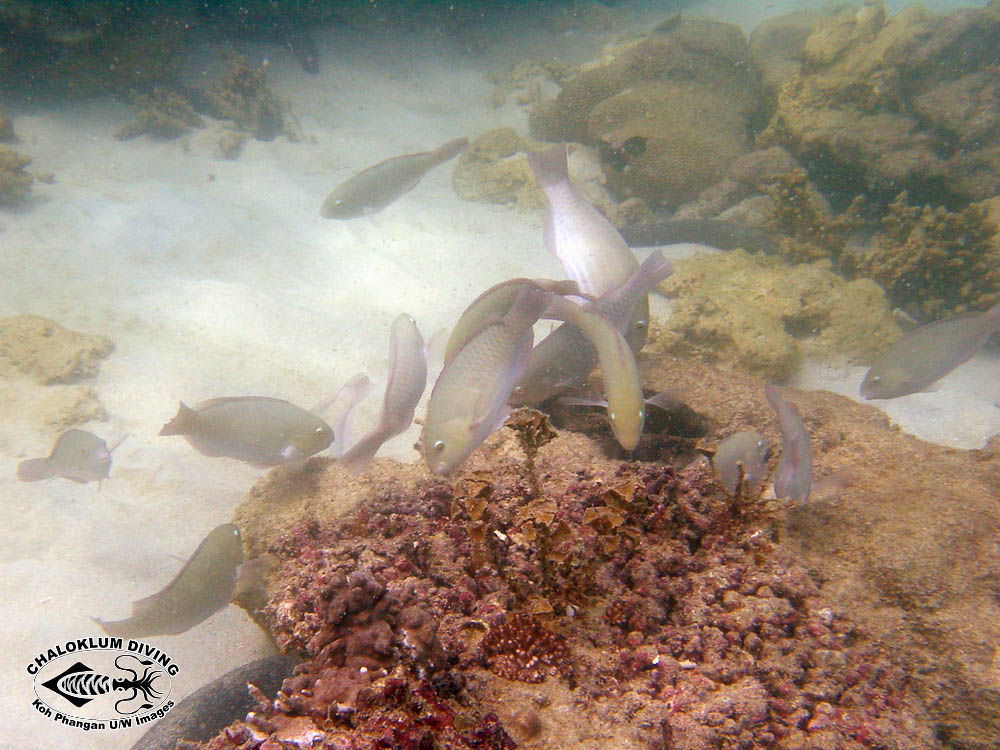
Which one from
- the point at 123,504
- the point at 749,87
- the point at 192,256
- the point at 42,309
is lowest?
the point at 123,504

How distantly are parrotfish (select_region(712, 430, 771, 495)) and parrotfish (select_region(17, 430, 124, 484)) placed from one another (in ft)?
14.7

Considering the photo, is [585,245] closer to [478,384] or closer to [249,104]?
[478,384]

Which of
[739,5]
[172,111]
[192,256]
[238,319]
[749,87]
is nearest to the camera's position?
[238,319]

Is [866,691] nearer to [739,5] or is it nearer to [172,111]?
[172,111]

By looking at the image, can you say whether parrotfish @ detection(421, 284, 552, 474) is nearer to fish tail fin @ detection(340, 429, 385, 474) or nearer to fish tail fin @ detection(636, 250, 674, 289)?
fish tail fin @ detection(340, 429, 385, 474)

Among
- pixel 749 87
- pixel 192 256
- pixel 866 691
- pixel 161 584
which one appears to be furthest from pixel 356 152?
pixel 866 691

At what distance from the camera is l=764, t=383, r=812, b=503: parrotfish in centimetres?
264

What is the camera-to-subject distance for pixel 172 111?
1038cm

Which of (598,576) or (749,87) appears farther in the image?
(749,87)

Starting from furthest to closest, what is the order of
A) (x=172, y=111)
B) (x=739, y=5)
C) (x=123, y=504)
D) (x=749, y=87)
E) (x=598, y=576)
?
(x=739, y=5) → (x=172, y=111) → (x=749, y=87) → (x=123, y=504) → (x=598, y=576)

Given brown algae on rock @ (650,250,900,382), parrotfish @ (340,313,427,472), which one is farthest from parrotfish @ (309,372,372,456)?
brown algae on rock @ (650,250,900,382)

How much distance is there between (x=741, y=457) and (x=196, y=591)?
3.11 meters

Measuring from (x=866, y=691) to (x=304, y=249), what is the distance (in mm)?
7278

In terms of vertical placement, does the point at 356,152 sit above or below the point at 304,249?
Answer: above
